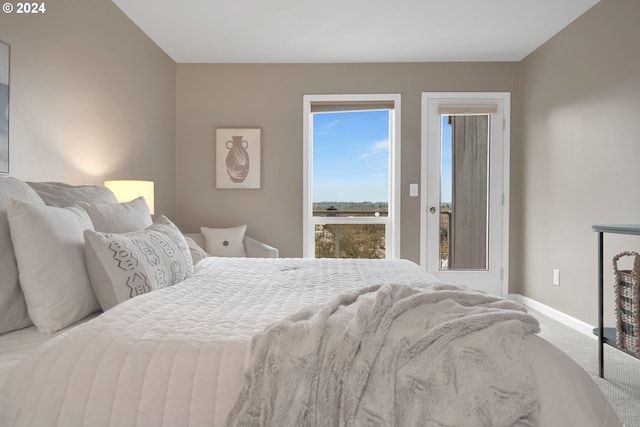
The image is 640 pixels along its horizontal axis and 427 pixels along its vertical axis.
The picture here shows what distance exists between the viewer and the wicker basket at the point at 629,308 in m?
2.26

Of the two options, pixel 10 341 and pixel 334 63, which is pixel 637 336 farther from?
pixel 334 63

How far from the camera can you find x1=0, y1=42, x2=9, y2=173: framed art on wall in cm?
216

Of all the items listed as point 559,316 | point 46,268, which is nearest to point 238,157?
point 46,268

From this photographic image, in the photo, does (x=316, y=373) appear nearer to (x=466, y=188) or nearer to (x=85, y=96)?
(x=85, y=96)

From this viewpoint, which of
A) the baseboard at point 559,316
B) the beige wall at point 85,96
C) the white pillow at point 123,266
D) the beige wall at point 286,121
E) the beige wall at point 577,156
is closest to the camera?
the white pillow at point 123,266

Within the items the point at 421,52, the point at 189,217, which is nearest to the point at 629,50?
the point at 421,52

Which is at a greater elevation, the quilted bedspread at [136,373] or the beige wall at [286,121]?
the beige wall at [286,121]

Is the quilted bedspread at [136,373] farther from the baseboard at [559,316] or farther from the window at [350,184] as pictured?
the window at [350,184]

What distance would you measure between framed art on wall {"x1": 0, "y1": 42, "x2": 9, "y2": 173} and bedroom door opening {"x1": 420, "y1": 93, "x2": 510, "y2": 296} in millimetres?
3722

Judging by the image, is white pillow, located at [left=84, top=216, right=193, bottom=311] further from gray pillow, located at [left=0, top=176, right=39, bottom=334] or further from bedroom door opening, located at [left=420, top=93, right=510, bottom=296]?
bedroom door opening, located at [left=420, top=93, right=510, bottom=296]

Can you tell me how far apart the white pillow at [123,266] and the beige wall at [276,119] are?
2.86 meters

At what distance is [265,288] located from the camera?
6.22 ft

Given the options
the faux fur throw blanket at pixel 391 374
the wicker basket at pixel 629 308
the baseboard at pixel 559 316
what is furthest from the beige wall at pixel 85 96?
the baseboard at pixel 559 316

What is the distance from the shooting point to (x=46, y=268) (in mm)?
1461
